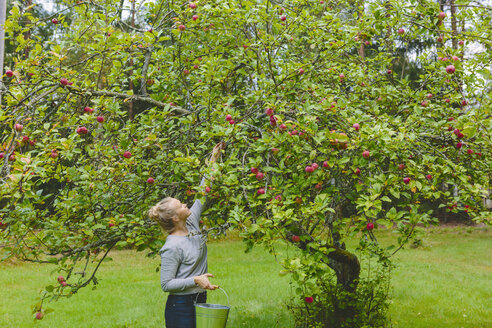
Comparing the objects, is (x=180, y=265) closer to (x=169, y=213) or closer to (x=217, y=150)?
(x=169, y=213)

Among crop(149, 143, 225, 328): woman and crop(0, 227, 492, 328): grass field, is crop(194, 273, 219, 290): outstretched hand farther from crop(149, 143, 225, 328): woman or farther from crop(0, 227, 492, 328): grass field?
crop(0, 227, 492, 328): grass field

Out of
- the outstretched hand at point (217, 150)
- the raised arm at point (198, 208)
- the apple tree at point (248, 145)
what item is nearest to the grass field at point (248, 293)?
the apple tree at point (248, 145)

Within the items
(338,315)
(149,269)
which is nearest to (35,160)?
(338,315)

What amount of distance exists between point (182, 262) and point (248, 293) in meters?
4.95

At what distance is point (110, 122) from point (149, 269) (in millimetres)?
7123

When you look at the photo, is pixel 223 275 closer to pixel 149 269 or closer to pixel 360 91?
pixel 149 269

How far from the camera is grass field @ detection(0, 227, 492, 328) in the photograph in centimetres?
598

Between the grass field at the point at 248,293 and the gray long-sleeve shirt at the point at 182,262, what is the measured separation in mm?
2251

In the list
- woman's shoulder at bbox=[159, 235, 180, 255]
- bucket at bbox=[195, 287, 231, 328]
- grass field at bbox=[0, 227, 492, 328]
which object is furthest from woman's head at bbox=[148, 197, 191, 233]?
grass field at bbox=[0, 227, 492, 328]

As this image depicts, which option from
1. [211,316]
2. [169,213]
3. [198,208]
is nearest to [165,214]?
[169,213]

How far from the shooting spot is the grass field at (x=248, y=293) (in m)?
5.98

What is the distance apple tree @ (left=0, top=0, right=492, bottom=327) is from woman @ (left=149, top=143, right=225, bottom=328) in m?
0.23

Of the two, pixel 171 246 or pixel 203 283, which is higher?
pixel 171 246

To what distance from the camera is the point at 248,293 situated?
24.2 ft
